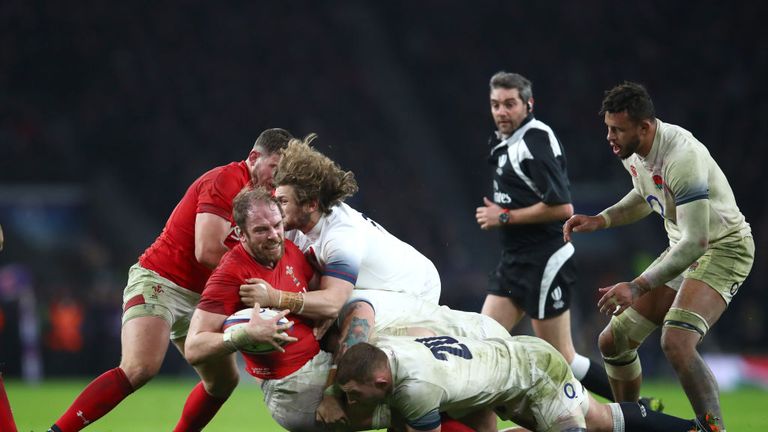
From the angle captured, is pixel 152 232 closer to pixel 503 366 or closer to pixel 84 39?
pixel 84 39

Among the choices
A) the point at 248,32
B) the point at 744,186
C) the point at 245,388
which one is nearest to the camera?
the point at 245,388

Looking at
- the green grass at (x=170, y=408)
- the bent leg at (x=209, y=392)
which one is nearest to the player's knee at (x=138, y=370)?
the bent leg at (x=209, y=392)

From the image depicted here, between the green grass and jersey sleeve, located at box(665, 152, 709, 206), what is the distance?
9.96 ft

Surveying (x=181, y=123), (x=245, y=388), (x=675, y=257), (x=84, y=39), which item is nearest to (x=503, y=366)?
(x=675, y=257)

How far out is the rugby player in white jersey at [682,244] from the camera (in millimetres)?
6227

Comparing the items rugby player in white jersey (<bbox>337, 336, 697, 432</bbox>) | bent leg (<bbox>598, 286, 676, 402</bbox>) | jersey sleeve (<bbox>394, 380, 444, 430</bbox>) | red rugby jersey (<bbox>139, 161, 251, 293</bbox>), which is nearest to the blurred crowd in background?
bent leg (<bbox>598, 286, 676, 402</bbox>)

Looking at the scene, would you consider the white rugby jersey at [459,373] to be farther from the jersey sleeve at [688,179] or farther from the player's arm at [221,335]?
the jersey sleeve at [688,179]

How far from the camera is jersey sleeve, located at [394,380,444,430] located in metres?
5.27

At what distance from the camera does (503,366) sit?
222 inches

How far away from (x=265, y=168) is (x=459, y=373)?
6.50 ft

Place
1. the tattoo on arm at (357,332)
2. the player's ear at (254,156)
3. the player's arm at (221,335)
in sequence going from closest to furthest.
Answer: the player's arm at (221,335)
the tattoo on arm at (357,332)
the player's ear at (254,156)

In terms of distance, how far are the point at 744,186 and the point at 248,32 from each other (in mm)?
11977

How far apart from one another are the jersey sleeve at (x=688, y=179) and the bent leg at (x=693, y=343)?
698 mm

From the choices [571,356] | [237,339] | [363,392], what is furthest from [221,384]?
[571,356]
